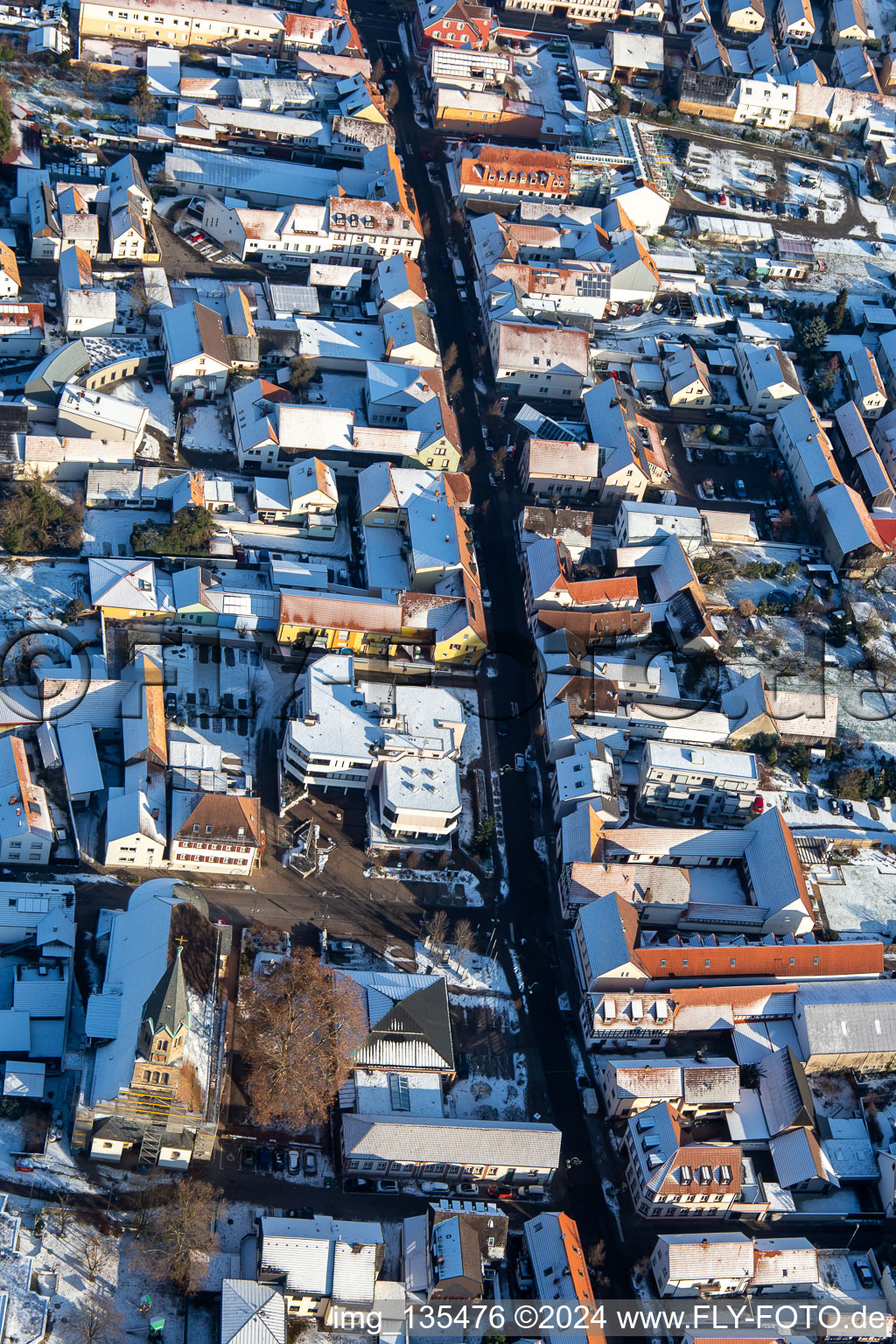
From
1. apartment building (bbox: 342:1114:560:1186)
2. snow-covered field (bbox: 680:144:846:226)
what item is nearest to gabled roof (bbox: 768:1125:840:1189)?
apartment building (bbox: 342:1114:560:1186)

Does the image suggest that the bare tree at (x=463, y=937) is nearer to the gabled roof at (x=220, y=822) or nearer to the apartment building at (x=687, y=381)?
the gabled roof at (x=220, y=822)

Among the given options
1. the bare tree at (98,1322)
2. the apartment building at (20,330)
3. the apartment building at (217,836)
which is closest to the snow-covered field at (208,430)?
the apartment building at (20,330)

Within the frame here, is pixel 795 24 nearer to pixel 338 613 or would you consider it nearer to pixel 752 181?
pixel 752 181

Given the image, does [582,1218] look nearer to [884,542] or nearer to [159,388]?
[884,542]

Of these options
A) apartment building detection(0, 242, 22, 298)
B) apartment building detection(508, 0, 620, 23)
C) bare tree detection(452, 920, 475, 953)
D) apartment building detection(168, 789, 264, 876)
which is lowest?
bare tree detection(452, 920, 475, 953)

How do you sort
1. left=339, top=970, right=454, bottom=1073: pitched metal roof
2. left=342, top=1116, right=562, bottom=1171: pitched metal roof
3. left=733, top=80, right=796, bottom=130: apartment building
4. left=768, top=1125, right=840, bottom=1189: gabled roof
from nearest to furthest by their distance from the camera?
left=342, top=1116, right=562, bottom=1171: pitched metal roof < left=768, top=1125, right=840, bottom=1189: gabled roof < left=339, top=970, right=454, bottom=1073: pitched metal roof < left=733, top=80, right=796, bottom=130: apartment building

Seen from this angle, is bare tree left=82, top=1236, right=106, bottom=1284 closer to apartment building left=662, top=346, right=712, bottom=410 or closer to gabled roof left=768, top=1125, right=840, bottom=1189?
gabled roof left=768, top=1125, right=840, bottom=1189
